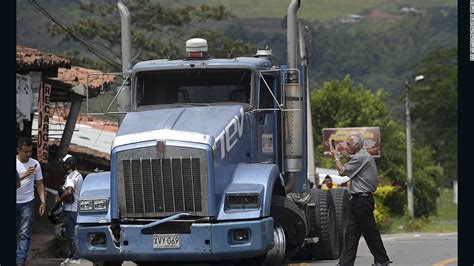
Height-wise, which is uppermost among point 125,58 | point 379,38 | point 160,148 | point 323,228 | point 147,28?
point 379,38

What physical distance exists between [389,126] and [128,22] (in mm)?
60961

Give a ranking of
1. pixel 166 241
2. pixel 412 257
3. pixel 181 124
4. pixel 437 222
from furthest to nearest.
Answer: pixel 437 222 < pixel 412 257 < pixel 181 124 < pixel 166 241

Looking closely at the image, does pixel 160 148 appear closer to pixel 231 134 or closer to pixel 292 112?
pixel 231 134

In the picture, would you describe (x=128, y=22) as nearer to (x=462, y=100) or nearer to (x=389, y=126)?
(x=462, y=100)

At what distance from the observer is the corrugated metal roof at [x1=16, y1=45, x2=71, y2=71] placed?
818 inches

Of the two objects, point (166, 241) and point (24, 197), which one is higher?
point (24, 197)

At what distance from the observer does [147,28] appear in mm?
55594

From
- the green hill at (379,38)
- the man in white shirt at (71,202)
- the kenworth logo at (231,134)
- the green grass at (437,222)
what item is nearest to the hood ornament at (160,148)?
the kenworth logo at (231,134)

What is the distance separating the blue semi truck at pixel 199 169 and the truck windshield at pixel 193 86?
1cm

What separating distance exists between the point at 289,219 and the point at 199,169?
2086mm

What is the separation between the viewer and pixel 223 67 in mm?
16109

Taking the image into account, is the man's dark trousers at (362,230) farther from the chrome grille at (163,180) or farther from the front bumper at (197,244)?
the chrome grille at (163,180)

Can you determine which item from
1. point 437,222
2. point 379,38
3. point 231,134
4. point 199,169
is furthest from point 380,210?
point 379,38

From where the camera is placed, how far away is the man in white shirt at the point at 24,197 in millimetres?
16281
